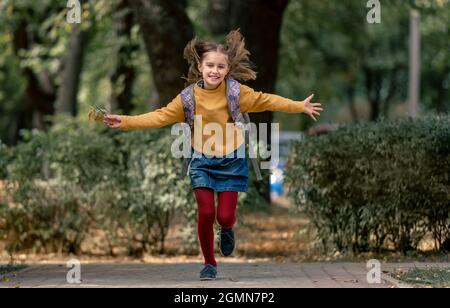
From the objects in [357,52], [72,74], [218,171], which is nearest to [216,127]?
[218,171]

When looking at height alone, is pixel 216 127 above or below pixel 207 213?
above

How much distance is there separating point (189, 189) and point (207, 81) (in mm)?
3980

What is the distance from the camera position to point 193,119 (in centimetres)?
900

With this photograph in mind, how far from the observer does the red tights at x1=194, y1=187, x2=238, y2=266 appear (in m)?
8.98

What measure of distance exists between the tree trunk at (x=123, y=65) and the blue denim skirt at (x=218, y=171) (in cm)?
1206

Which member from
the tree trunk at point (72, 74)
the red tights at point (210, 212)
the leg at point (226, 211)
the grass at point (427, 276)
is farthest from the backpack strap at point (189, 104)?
the tree trunk at point (72, 74)

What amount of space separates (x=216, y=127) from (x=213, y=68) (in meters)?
0.48

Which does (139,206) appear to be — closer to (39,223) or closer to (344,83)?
(39,223)

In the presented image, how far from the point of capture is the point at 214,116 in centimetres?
895

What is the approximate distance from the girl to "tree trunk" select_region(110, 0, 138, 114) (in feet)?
39.0

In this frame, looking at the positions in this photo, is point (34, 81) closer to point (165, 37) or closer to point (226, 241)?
point (165, 37)

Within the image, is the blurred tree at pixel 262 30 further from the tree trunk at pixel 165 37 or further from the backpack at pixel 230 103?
the backpack at pixel 230 103

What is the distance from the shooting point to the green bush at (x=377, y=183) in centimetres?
1127

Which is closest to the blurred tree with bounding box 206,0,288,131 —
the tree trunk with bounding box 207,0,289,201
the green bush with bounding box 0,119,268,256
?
the tree trunk with bounding box 207,0,289,201
